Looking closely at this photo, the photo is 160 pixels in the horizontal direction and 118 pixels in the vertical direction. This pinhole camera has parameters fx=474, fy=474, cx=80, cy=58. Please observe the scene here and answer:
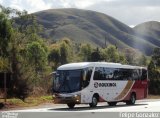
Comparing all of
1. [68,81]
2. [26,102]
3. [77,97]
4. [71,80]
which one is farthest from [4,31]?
[77,97]

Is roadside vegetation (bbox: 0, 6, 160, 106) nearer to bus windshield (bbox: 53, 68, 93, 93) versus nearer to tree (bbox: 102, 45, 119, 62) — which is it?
bus windshield (bbox: 53, 68, 93, 93)

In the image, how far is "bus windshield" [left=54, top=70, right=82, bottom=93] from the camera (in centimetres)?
3070

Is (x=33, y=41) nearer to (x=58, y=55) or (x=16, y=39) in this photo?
(x=16, y=39)

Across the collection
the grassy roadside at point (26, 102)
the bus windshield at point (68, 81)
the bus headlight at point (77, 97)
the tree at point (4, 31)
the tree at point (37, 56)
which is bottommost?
the grassy roadside at point (26, 102)

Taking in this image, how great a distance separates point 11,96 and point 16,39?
551cm

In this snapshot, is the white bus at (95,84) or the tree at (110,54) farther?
the tree at (110,54)

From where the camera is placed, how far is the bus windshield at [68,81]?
30703 mm

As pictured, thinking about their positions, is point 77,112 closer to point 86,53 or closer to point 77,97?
point 77,97

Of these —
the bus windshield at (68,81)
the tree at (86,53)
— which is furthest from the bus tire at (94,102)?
the tree at (86,53)

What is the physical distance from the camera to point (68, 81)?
3097cm

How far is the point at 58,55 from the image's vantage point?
311ft

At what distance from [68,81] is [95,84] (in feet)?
7.64

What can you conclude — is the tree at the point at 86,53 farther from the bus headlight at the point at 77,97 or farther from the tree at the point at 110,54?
the bus headlight at the point at 77,97

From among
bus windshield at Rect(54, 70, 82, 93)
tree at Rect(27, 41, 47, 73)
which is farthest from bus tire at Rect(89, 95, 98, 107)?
tree at Rect(27, 41, 47, 73)
